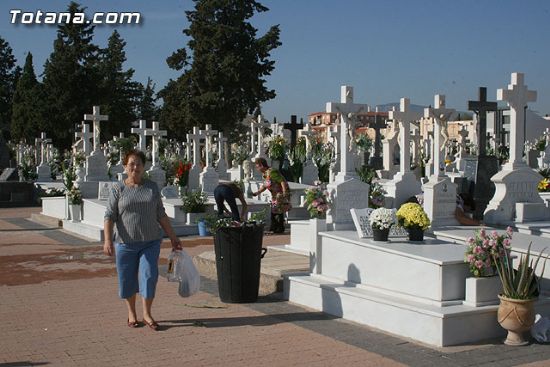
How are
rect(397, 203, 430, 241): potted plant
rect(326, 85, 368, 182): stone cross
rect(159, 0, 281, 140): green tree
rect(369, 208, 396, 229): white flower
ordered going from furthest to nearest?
rect(159, 0, 281, 140): green tree
rect(326, 85, 368, 182): stone cross
rect(397, 203, 430, 241): potted plant
rect(369, 208, 396, 229): white flower

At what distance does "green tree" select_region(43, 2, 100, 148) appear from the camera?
188 ft

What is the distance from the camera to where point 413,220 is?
28.0ft

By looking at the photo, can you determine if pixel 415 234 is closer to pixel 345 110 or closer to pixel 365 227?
pixel 365 227

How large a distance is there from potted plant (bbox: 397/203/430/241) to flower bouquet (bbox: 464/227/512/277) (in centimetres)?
132

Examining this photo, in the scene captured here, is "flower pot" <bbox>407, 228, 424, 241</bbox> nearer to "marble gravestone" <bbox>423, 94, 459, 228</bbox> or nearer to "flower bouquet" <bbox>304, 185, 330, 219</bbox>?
"flower bouquet" <bbox>304, 185, 330, 219</bbox>

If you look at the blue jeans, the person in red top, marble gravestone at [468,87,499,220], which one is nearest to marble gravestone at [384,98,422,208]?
marble gravestone at [468,87,499,220]

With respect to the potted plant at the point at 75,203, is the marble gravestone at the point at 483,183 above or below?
above

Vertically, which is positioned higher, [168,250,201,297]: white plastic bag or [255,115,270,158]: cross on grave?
[255,115,270,158]: cross on grave

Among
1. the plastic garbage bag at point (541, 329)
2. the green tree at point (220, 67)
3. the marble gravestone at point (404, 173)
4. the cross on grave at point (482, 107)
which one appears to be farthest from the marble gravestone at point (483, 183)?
the green tree at point (220, 67)

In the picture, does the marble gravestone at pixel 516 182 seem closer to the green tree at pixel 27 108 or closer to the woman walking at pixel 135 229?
the woman walking at pixel 135 229

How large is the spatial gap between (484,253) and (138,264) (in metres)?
3.56

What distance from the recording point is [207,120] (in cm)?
4959

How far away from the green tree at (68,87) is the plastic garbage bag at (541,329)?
53.7m

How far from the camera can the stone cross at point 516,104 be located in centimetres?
1094
